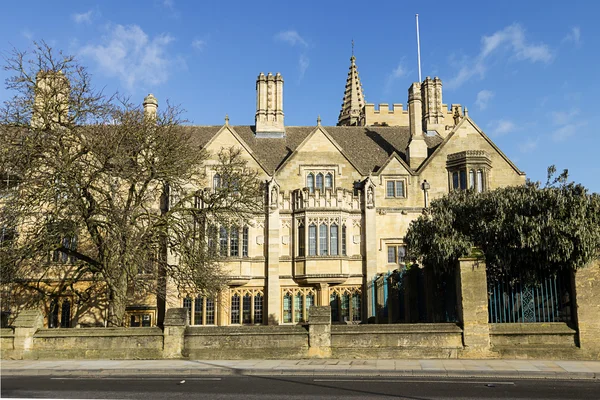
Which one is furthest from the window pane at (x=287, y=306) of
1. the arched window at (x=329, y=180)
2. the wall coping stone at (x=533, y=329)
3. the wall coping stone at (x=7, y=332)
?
the wall coping stone at (x=533, y=329)

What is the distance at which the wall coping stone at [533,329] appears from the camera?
18.8m

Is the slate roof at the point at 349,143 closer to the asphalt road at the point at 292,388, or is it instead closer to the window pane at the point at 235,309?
the window pane at the point at 235,309

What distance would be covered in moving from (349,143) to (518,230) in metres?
20.5

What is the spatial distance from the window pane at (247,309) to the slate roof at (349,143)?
830 cm

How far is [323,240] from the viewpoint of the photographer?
33781 mm

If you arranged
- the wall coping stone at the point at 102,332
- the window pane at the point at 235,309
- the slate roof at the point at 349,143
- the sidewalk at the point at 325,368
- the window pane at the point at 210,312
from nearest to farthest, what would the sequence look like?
the sidewalk at the point at 325,368, the wall coping stone at the point at 102,332, the window pane at the point at 210,312, the window pane at the point at 235,309, the slate roof at the point at 349,143

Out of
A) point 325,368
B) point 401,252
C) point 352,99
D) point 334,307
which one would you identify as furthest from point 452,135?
point 352,99

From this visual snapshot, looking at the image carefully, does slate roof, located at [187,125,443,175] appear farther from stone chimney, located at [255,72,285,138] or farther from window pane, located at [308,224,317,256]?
window pane, located at [308,224,317,256]

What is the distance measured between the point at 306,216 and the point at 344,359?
50.4 feet

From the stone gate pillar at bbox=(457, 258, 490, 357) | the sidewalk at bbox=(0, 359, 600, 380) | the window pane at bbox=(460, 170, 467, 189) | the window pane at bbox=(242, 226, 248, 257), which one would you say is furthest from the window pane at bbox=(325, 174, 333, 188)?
the sidewalk at bbox=(0, 359, 600, 380)

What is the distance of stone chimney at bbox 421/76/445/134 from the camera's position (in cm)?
4256

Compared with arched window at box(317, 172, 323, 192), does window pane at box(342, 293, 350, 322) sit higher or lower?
lower

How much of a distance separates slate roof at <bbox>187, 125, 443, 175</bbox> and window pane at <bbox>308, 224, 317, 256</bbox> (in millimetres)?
5268

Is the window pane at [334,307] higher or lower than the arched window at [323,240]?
lower
